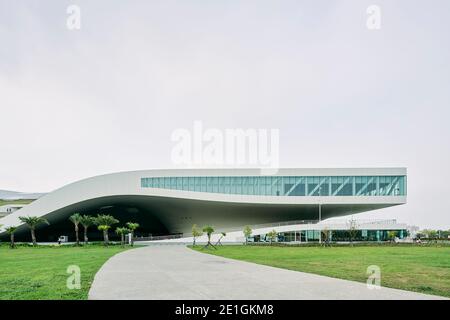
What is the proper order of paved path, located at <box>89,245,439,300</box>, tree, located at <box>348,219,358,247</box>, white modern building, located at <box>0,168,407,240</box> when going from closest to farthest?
paved path, located at <box>89,245,439,300</box> < tree, located at <box>348,219,358,247</box> < white modern building, located at <box>0,168,407,240</box>

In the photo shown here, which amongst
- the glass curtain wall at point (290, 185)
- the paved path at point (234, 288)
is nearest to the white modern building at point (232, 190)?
the glass curtain wall at point (290, 185)

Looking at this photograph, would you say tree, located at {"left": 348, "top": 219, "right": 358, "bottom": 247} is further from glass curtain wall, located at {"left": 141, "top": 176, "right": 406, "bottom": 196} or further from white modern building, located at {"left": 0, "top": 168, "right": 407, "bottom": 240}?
glass curtain wall, located at {"left": 141, "top": 176, "right": 406, "bottom": 196}

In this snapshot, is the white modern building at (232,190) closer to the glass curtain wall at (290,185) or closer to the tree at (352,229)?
the glass curtain wall at (290,185)

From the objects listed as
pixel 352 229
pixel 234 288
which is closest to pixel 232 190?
pixel 352 229

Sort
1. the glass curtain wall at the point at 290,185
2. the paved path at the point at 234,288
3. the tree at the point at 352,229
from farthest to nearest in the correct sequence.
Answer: the glass curtain wall at the point at 290,185, the tree at the point at 352,229, the paved path at the point at 234,288

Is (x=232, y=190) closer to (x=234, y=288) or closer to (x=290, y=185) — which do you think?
(x=290, y=185)

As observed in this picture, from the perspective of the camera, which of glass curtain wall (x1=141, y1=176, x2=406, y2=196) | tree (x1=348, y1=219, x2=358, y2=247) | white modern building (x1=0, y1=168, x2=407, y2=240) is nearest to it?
tree (x1=348, y1=219, x2=358, y2=247)

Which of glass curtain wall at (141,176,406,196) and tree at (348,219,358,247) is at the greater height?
glass curtain wall at (141,176,406,196)

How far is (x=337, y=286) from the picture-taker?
11062mm

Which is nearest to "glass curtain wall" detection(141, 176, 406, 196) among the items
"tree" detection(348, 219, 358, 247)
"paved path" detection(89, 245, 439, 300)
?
"tree" detection(348, 219, 358, 247)
